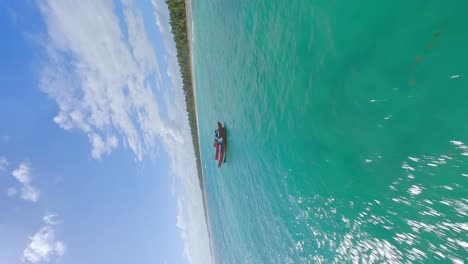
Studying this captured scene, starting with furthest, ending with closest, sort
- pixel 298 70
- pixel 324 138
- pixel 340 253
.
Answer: pixel 298 70 < pixel 324 138 < pixel 340 253

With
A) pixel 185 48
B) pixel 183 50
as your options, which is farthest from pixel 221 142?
pixel 183 50

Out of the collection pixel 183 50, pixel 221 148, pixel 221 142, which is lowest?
pixel 221 148

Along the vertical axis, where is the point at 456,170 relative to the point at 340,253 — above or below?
above

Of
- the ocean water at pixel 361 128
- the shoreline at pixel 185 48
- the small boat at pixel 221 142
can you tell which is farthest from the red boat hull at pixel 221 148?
the shoreline at pixel 185 48

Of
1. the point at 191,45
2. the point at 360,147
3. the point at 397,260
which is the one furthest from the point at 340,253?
the point at 191,45

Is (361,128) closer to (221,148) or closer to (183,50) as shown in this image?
(221,148)

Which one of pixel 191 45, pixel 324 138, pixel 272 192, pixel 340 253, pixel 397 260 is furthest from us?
pixel 191 45

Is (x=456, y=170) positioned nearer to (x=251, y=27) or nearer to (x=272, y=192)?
(x=272, y=192)

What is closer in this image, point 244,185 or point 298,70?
point 298,70

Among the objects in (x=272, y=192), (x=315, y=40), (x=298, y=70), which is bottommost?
(x=272, y=192)
